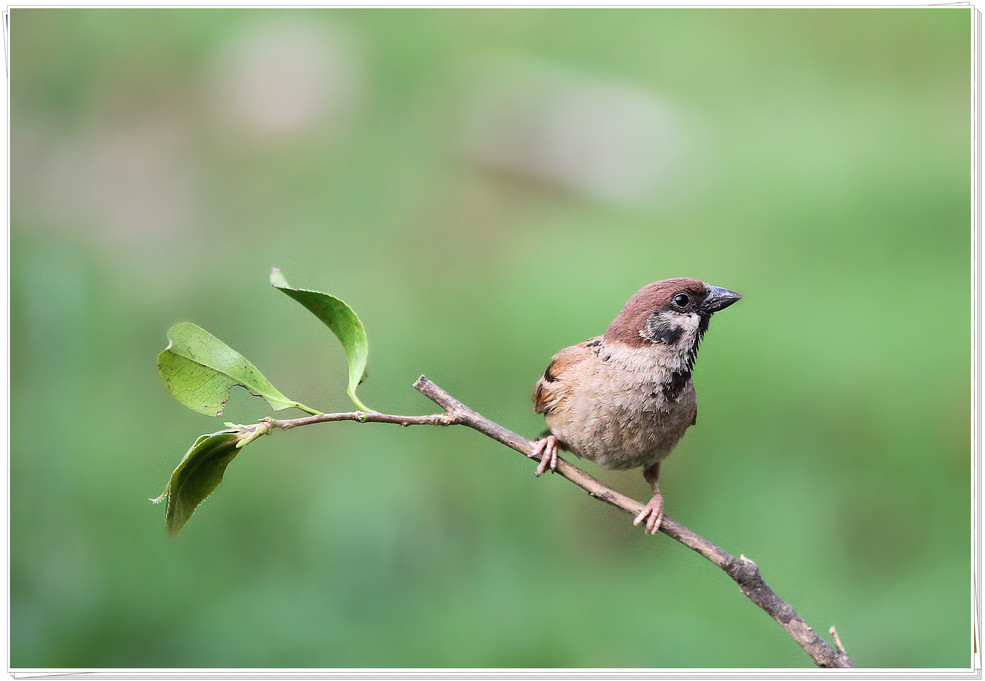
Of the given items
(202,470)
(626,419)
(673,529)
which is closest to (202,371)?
(202,470)

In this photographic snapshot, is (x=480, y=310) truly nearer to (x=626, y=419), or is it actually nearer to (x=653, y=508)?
(x=626, y=419)

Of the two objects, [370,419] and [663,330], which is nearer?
[370,419]

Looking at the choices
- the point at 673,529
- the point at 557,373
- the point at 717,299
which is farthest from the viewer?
the point at 557,373

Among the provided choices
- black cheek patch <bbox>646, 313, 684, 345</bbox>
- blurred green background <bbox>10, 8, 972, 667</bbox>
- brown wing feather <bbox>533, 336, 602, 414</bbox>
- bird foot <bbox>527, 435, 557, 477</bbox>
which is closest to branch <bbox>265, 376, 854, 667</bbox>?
bird foot <bbox>527, 435, 557, 477</bbox>

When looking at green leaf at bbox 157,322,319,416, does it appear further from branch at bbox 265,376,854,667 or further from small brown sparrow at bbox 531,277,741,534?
small brown sparrow at bbox 531,277,741,534

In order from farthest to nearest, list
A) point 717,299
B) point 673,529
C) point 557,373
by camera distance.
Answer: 1. point 557,373
2. point 717,299
3. point 673,529
